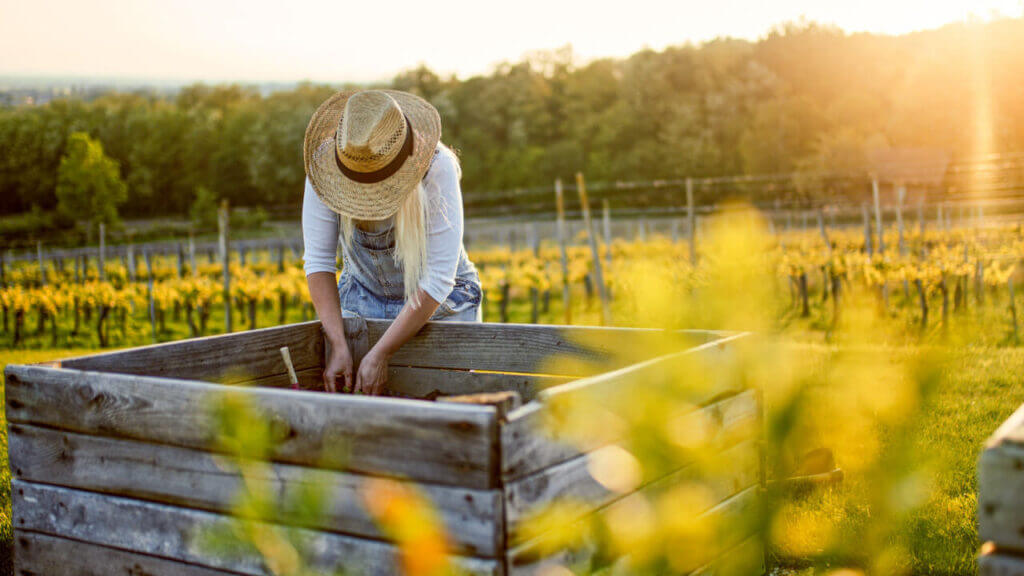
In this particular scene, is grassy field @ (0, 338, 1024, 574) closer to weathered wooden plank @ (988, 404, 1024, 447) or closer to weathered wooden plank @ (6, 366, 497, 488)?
weathered wooden plank @ (988, 404, 1024, 447)

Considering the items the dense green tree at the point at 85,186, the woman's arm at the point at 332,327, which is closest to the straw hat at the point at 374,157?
the woman's arm at the point at 332,327

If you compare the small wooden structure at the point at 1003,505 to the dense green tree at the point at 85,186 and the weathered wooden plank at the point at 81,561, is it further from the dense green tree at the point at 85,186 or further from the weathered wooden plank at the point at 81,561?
the dense green tree at the point at 85,186

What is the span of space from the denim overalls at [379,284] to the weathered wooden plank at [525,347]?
0.14 m

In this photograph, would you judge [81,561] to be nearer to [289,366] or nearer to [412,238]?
[289,366]

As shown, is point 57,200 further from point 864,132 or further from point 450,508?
point 450,508

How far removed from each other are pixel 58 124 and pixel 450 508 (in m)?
80.1

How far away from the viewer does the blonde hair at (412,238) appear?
8.64 feet

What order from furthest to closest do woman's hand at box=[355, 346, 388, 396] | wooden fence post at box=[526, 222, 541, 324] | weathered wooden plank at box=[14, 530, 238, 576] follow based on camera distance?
wooden fence post at box=[526, 222, 541, 324], woman's hand at box=[355, 346, 388, 396], weathered wooden plank at box=[14, 530, 238, 576]

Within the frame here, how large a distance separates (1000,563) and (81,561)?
185cm

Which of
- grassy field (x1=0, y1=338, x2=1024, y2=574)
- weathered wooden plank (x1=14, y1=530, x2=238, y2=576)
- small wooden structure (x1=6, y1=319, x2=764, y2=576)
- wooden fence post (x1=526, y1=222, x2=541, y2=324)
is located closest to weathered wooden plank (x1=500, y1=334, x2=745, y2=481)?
small wooden structure (x1=6, y1=319, x2=764, y2=576)

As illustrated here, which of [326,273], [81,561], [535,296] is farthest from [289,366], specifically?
[535,296]

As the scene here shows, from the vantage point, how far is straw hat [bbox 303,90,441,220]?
8.44 feet

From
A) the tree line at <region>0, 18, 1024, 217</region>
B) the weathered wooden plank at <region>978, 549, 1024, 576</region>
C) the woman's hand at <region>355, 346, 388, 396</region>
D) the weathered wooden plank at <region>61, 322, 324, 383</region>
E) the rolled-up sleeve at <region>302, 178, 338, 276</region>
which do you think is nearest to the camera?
the weathered wooden plank at <region>978, 549, 1024, 576</region>

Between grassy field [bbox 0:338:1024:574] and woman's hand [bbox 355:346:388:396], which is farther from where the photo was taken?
grassy field [bbox 0:338:1024:574]
